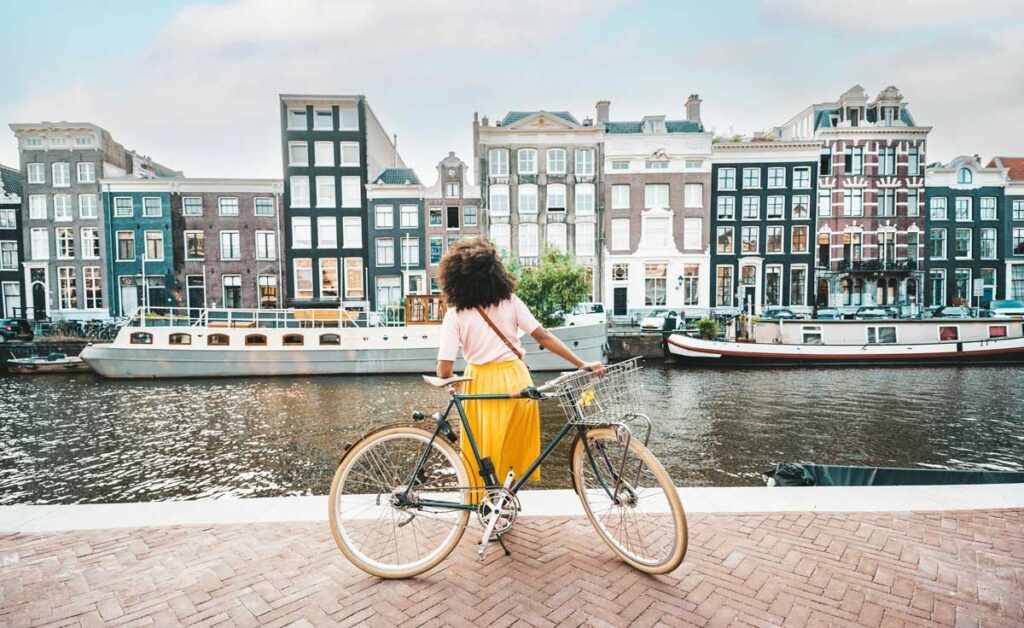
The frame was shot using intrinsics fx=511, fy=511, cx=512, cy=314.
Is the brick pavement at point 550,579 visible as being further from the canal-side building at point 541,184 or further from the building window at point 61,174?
the building window at point 61,174

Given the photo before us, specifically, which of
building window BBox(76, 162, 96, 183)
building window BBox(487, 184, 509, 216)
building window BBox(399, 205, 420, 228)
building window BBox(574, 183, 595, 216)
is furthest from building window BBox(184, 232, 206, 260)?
building window BBox(574, 183, 595, 216)

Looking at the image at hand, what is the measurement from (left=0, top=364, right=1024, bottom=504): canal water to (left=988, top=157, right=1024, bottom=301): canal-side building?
69.9 ft

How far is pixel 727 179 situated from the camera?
31.0m

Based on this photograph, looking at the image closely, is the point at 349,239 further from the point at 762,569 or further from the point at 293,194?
the point at 762,569

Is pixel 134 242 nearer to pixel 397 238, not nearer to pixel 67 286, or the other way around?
pixel 67 286

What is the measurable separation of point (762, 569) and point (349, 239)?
30073 millimetres

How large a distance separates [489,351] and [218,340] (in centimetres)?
1843

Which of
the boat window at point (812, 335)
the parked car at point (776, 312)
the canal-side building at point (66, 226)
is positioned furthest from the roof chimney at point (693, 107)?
the canal-side building at point (66, 226)

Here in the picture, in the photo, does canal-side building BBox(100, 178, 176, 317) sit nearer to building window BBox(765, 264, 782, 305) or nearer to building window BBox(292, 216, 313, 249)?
building window BBox(292, 216, 313, 249)

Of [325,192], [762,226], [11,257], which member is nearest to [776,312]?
[762,226]

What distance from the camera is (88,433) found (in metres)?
10.5

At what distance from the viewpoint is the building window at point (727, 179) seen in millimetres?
30953

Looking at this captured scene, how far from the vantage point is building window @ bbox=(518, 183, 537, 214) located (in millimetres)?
30703

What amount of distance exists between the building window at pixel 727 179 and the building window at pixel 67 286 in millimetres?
38552
